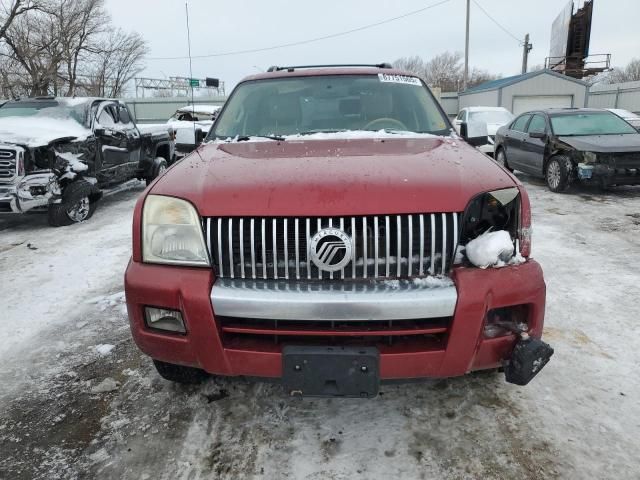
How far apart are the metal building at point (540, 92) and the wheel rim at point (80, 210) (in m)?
23.9

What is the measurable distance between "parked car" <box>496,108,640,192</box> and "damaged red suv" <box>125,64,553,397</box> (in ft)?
21.8

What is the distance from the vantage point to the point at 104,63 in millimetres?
34844

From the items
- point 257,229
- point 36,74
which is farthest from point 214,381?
point 36,74

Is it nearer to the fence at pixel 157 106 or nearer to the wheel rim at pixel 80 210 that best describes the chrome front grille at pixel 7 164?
the wheel rim at pixel 80 210

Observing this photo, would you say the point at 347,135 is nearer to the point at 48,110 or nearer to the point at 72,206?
the point at 72,206

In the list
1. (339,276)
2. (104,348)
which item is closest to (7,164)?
(104,348)

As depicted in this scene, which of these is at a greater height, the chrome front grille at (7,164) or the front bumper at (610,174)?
the chrome front grille at (7,164)

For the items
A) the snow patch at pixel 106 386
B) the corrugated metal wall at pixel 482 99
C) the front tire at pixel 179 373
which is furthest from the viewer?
the corrugated metal wall at pixel 482 99

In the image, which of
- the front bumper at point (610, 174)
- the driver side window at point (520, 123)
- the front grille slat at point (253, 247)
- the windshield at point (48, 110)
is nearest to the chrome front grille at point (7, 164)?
the windshield at point (48, 110)

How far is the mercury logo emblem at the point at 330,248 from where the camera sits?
194cm

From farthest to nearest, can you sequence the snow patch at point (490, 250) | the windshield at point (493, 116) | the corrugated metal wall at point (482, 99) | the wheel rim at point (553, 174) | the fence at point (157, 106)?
1. the fence at point (157, 106)
2. the corrugated metal wall at point (482, 99)
3. the windshield at point (493, 116)
4. the wheel rim at point (553, 174)
5. the snow patch at point (490, 250)

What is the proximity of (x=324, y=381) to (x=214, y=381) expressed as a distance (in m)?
1.07

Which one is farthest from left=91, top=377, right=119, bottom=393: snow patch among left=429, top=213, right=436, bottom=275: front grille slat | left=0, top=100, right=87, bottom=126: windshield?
left=0, top=100, right=87, bottom=126: windshield

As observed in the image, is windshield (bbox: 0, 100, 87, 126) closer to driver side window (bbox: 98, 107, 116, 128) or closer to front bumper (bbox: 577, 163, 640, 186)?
driver side window (bbox: 98, 107, 116, 128)
